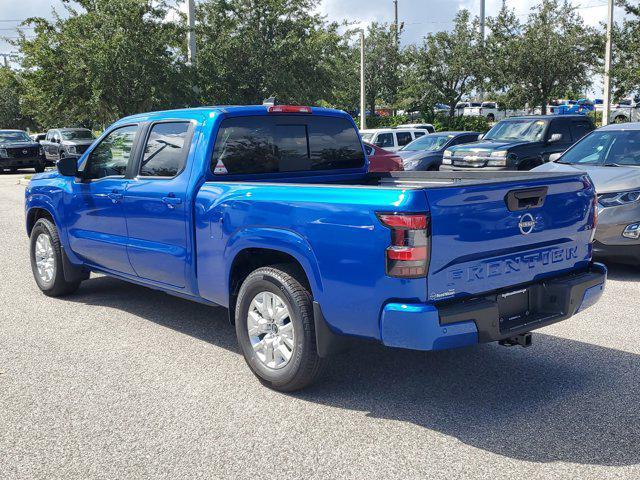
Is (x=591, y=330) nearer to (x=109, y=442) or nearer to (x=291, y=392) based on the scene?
(x=291, y=392)

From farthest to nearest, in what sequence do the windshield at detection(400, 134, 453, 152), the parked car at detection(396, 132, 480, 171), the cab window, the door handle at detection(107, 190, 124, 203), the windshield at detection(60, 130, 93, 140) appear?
the windshield at detection(60, 130, 93, 140), the windshield at detection(400, 134, 453, 152), the parked car at detection(396, 132, 480, 171), the cab window, the door handle at detection(107, 190, 124, 203)

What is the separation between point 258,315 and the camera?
4.85 m

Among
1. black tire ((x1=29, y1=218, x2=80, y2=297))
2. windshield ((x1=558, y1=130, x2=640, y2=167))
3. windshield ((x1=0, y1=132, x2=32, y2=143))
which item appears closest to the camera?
black tire ((x1=29, y1=218, x2=80, y2=297))

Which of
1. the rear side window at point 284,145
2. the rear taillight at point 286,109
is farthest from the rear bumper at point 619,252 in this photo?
the rear taillight at point 286,109

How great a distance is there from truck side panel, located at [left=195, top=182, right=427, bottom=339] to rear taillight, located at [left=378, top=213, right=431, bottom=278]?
0.13ft

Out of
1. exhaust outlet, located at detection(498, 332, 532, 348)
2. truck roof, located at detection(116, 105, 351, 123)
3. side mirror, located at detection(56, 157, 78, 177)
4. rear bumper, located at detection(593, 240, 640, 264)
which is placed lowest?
rear bumper, located at detection(593, 240, 640, 264)

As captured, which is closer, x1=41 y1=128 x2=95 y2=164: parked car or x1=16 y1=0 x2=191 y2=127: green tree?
x1=16 y1=0 x2=191 y2=127: green tree

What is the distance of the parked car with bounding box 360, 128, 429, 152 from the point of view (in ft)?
73.6

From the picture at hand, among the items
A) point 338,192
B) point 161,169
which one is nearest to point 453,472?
point 338,192

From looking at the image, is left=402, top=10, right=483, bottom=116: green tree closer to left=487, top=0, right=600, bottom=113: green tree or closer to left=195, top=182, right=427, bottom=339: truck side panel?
left=487, top=0, right=600, bottom=113: green tree

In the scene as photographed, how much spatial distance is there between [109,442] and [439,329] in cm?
192

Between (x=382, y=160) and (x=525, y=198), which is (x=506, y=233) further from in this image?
(x=382, y=160)

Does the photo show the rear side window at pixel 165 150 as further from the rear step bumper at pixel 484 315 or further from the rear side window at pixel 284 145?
the rear step bumper at pixel 484 315


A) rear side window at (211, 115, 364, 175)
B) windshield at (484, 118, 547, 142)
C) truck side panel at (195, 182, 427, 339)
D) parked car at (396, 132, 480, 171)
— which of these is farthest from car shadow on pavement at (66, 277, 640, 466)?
parked car at (396, 132, 480, 171)
